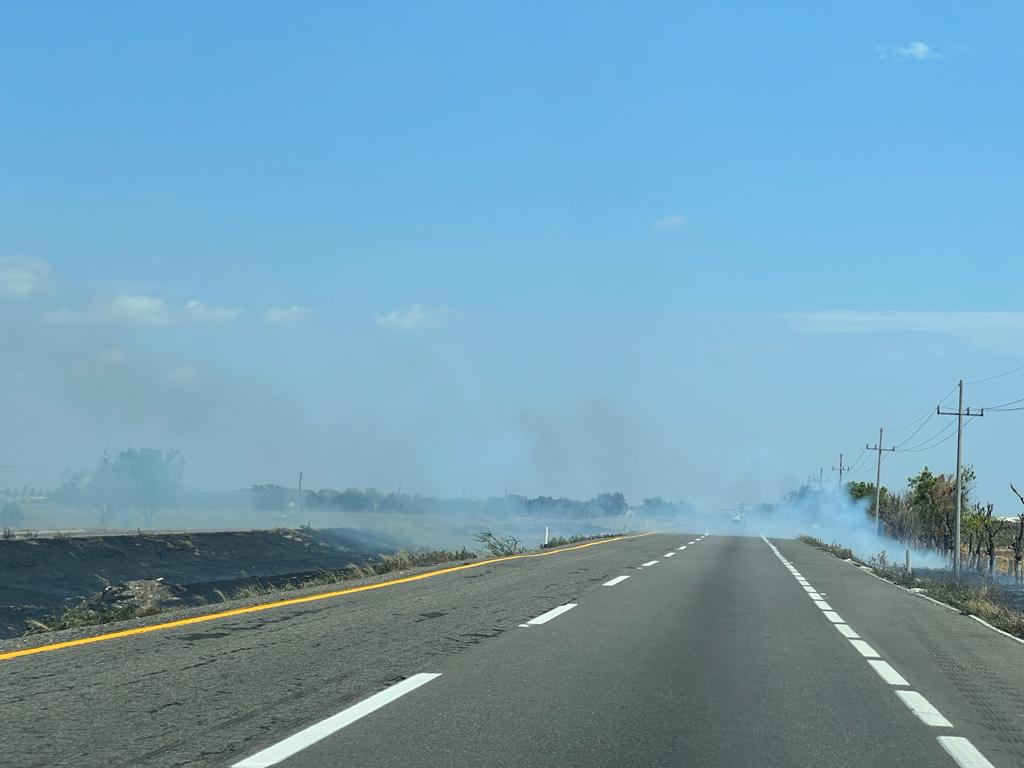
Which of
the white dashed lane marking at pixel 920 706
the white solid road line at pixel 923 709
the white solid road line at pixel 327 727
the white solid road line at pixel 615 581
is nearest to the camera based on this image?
the white solid road line at pixel 327 727

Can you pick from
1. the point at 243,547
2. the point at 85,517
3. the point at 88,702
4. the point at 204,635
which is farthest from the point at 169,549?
the point at 85,517

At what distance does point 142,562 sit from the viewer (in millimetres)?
47094

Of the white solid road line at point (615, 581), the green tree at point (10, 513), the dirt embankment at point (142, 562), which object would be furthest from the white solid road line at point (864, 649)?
the green tree at point (10, 513)

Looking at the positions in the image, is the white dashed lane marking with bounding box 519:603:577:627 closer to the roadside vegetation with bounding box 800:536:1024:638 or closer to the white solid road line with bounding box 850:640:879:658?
the white solid road line with bounding box 850:640:879:658

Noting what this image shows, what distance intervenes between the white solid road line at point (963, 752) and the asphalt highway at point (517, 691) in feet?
0.09

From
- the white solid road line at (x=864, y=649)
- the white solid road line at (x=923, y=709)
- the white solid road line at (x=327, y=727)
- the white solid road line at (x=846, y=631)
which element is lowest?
the white solid road line at (x=327, y=727)

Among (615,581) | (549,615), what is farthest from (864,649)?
(615,581)

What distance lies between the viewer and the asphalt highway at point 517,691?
6504mm

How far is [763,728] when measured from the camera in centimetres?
747

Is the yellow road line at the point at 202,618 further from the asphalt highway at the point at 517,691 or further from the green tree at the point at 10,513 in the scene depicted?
the green tree at the point at 10,513

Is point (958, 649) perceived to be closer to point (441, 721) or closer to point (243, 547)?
point (441, 721)

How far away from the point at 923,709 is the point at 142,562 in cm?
4363

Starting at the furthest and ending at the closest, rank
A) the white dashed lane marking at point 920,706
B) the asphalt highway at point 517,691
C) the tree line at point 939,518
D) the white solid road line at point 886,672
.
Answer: the tree line at point 939,518 < the white solid road line at point 886,672 < the white dashed lane marking at point 920,706 < the asphalt highway at point 517,691

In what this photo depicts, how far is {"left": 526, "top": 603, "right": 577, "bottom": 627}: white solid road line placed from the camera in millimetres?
13602
